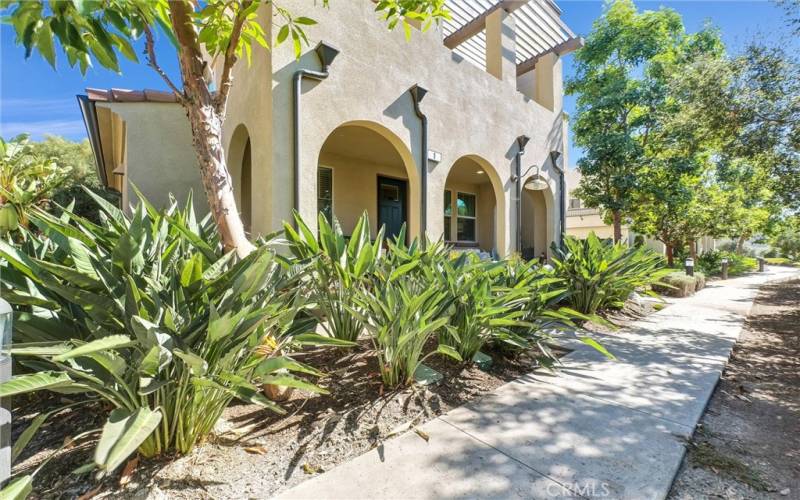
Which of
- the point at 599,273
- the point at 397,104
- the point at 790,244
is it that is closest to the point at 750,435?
the point at 599,273

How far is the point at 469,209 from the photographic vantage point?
11.9 meters

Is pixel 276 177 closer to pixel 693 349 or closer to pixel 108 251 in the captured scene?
pixel 108 251

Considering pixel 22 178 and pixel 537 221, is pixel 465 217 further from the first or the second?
pixel 22 178

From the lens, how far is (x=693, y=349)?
4.13 metres

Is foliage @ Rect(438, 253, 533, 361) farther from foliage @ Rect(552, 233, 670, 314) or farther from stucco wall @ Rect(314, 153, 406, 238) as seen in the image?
stucco wall @ Rect(314, 153, 406, 238)

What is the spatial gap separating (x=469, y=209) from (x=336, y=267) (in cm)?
959

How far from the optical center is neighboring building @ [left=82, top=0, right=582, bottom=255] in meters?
4.80

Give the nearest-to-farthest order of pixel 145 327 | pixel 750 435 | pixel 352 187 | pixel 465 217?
pixel 145 327 < pixel 750 435 < pixel 352 187 < pixel 465 217

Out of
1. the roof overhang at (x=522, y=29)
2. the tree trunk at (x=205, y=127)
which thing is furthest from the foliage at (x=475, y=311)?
the roof overhang at (x=522, y=29)

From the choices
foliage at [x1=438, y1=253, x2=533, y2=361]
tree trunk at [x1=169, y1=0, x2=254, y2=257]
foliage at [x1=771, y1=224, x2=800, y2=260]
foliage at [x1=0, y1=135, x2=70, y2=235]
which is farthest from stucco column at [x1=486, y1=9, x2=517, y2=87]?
foliage at [x1=771, y1=224, x2=800, y2=260]

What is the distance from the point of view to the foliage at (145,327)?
1516mm

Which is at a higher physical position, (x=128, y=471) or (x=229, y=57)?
(x=229, y=57)

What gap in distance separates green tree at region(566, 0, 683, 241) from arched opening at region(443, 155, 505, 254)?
308 cm

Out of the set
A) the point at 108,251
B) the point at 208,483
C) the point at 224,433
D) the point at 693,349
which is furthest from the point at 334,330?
the point at 693,349
